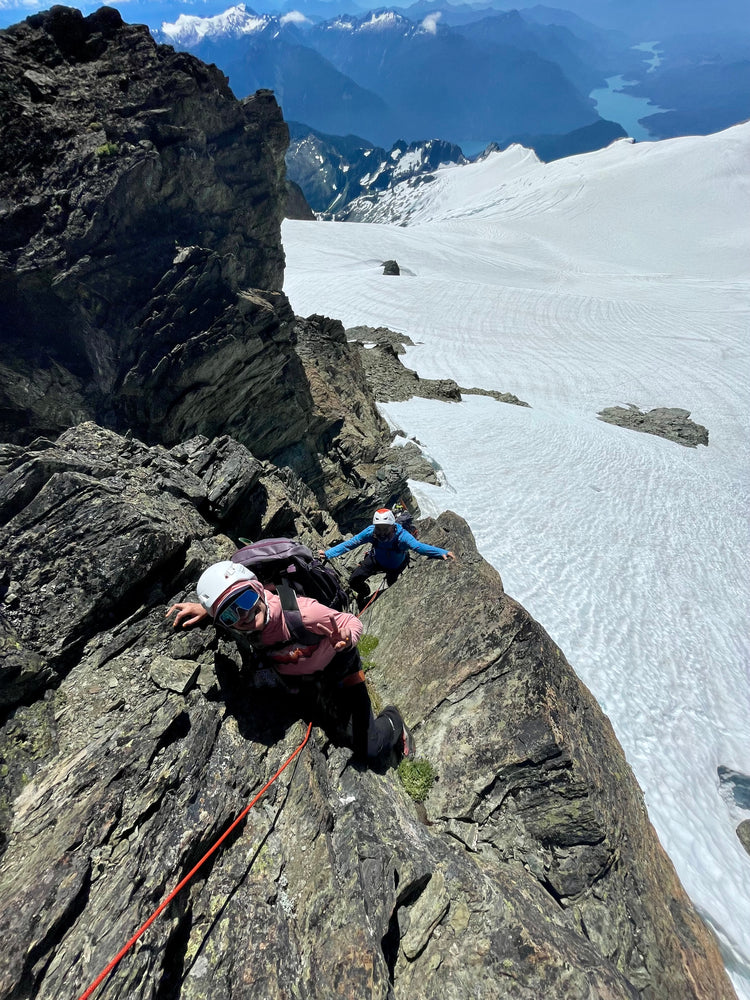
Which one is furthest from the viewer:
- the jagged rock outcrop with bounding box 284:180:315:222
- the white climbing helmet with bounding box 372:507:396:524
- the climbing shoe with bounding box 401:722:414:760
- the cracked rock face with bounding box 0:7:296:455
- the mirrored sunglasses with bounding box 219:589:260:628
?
the jagged rock outcrop with bounding box 284:180:315:222

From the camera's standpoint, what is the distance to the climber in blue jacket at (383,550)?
9039mm

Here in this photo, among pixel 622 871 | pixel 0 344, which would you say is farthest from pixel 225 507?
pixel 0 344

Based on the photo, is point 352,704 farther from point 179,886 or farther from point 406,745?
point 179,886

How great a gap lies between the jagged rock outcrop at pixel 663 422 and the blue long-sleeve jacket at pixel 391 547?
34.3m

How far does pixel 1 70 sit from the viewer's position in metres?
14.3

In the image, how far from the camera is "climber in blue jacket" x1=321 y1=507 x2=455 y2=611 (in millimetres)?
9039

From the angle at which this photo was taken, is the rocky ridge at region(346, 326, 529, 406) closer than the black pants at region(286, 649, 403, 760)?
No

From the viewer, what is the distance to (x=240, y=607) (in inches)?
179

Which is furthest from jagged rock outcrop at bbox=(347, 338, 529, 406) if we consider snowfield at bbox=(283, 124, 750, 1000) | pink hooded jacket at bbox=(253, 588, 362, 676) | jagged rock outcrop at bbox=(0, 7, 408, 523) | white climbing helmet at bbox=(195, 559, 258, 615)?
white climbing helmet at bbox=(195, 559, 258, 615)

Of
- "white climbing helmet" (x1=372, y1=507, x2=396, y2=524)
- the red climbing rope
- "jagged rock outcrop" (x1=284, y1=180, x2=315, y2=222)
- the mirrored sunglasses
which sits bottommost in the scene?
"white climbing helmet" (x1=372, y1=507, x2=396, y2=524)

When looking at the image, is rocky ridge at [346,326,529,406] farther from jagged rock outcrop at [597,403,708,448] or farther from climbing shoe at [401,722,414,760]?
climbing shoe at [401,722,414,760]

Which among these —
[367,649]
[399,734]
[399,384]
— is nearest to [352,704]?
[399,734]

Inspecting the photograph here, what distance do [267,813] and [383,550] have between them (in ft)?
17.1

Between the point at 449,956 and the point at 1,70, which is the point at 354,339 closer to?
the point at 1,70
